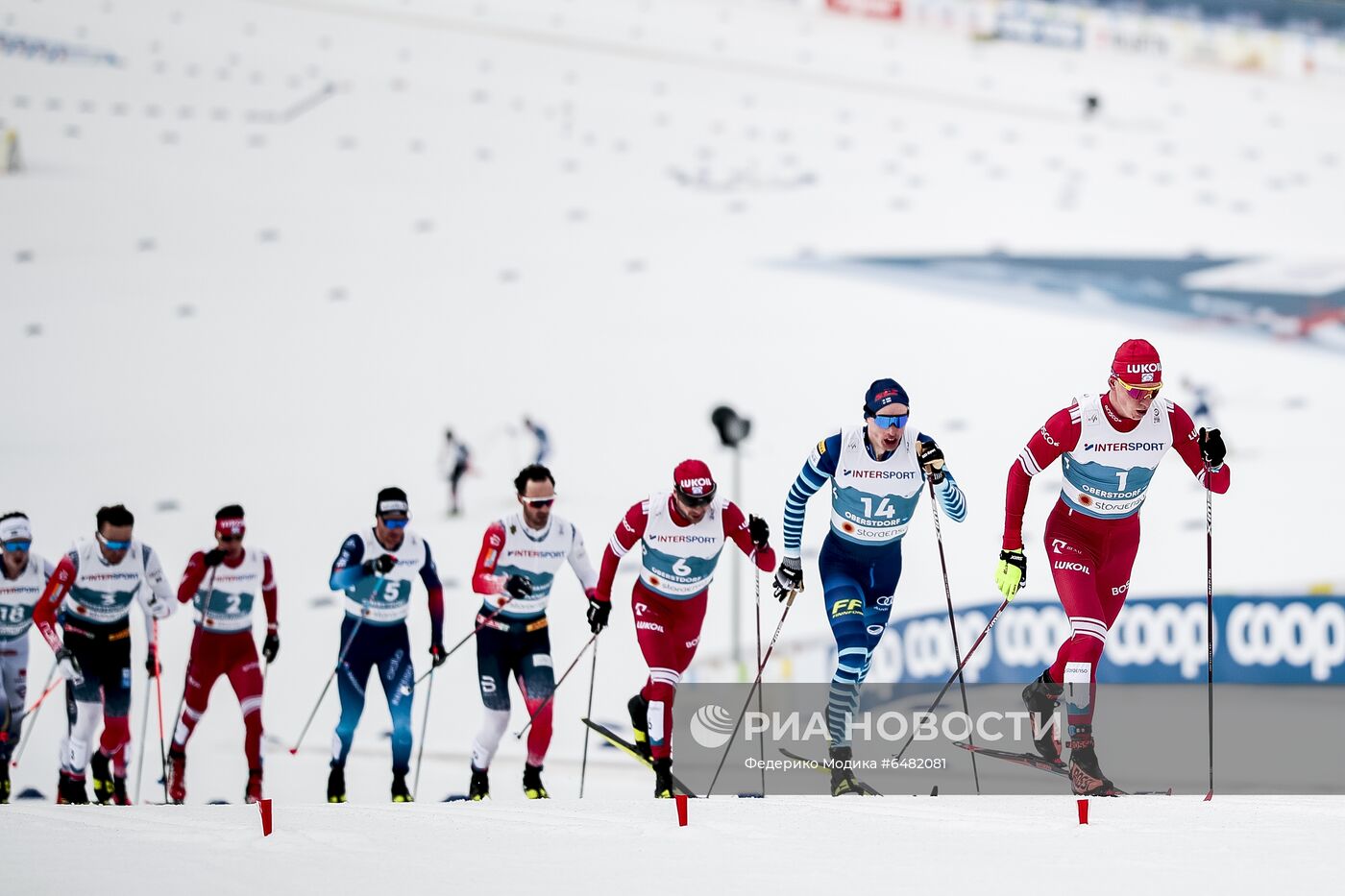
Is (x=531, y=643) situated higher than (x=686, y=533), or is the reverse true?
(x=686, y=533)

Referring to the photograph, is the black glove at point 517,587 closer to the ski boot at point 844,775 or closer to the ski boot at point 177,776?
the ski boot at point 844,775

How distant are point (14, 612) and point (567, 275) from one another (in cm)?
1403

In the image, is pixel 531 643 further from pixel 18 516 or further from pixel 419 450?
pixel 419 450

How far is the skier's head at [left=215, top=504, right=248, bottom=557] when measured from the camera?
7.83 m

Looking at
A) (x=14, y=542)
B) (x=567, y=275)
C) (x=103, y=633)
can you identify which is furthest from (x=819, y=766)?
(x=567, y=275)

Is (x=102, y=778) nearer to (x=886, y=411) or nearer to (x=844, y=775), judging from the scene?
(x=844, y=775)

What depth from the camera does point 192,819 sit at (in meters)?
6.01

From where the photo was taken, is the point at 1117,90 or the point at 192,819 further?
the point at 1117,90

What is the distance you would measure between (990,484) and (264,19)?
1959 centimetres

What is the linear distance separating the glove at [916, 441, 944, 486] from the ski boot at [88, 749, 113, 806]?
496cm

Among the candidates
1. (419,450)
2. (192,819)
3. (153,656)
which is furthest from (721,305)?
(192,819)

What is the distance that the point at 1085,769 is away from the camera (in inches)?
248

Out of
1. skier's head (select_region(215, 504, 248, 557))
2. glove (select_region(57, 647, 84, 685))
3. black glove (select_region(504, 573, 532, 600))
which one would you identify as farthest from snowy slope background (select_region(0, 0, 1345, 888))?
black glove (select_region(504, 573, 532, 600))

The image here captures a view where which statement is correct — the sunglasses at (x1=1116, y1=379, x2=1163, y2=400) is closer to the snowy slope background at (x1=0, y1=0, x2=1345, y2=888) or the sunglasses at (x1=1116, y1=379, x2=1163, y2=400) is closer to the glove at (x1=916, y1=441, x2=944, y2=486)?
the glove at (x1=916, y1=441, x2=944, y2=486)
